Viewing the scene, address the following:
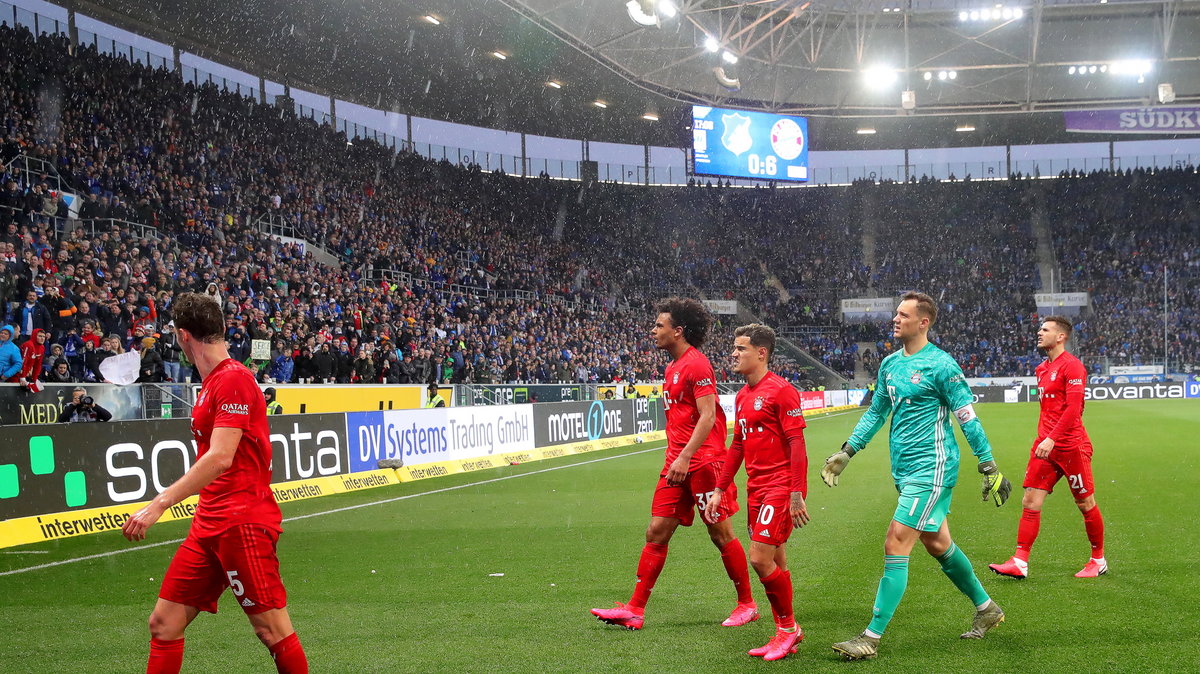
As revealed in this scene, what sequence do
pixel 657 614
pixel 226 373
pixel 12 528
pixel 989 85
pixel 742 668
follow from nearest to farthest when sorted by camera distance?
pixel 226 373, pixel 742 668, pixel 657 614, pixel 12 528, pixel 989 85

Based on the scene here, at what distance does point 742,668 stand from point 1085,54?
131ft

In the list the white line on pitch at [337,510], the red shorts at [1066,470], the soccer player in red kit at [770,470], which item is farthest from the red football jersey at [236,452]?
the red shorts at [1066,470]

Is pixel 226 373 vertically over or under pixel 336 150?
under

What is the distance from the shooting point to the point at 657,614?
7.04 meters

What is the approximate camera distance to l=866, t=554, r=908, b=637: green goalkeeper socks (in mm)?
5711

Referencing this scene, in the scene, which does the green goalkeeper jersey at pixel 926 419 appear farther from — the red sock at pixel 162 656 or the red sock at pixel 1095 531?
the red sock at pixel 162 656

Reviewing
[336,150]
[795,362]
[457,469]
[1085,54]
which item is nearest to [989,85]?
[1085,54]

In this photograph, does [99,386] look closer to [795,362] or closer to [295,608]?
[295,608]

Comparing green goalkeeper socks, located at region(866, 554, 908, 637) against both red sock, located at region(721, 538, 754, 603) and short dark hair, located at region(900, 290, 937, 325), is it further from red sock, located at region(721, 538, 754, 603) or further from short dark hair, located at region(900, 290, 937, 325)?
short dark hair, located at region(900, 290, 937, 325)

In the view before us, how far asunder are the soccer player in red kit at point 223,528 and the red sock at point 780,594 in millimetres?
2805

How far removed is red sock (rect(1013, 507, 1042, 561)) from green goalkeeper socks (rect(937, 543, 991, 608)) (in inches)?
88.6

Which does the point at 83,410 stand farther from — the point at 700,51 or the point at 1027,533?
the point at 700,51

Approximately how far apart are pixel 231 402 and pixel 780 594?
3393mm

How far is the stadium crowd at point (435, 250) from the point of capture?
63.1 feet
